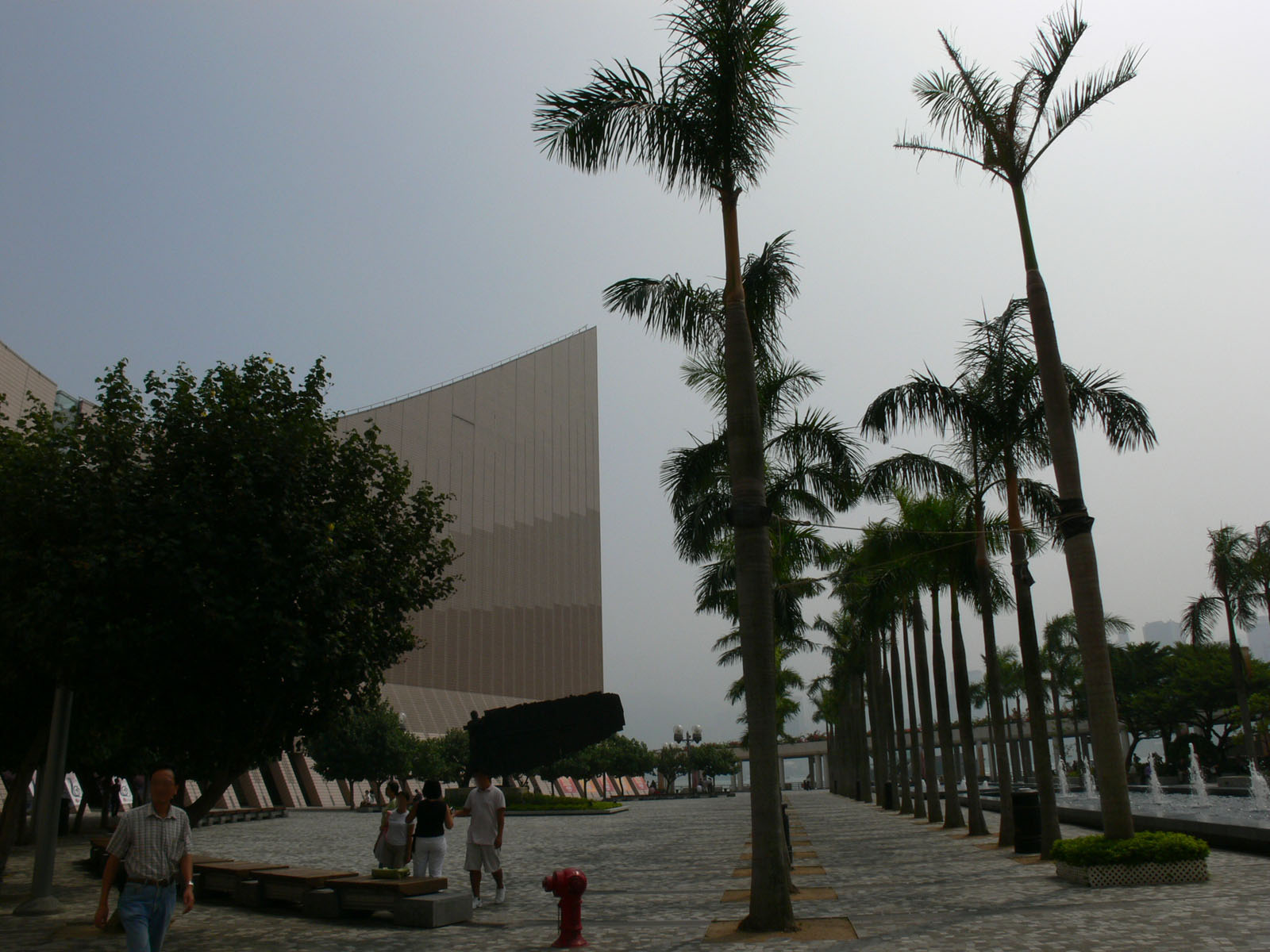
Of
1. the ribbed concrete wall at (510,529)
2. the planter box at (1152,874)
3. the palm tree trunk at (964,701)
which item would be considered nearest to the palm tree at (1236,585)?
the palm tree trunk at (964,701)

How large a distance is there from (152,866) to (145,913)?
0.31m

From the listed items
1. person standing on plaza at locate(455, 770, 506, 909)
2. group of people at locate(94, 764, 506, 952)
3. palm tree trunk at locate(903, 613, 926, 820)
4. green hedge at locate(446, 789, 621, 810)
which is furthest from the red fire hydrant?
green hedge at locate(446, 789, 621, 810)

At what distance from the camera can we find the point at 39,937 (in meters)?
10.2

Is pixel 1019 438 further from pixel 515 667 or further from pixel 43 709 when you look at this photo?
pixel 515 667

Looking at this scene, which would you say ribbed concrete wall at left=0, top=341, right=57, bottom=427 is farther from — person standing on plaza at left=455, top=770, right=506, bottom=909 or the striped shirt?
the striped shirt

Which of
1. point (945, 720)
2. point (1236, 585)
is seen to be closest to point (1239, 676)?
point (1236, 585)

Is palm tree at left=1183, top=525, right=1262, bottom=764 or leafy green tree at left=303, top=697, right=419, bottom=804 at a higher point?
palm tree at left=1183, top=525, right=1262, bottom=764

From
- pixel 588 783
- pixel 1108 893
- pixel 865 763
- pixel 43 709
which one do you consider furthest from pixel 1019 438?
pixel 588 783

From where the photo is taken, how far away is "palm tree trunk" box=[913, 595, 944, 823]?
28.1 m

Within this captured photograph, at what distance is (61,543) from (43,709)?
14.9 feet

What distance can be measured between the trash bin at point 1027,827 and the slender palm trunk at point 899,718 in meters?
16.2

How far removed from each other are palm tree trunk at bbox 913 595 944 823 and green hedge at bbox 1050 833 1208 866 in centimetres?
1570

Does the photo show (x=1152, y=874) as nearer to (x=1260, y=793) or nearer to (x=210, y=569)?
(x=210, y=569)

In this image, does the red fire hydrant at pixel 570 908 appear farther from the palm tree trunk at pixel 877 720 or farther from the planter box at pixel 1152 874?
the palm tree trunk at pixel 877 720
